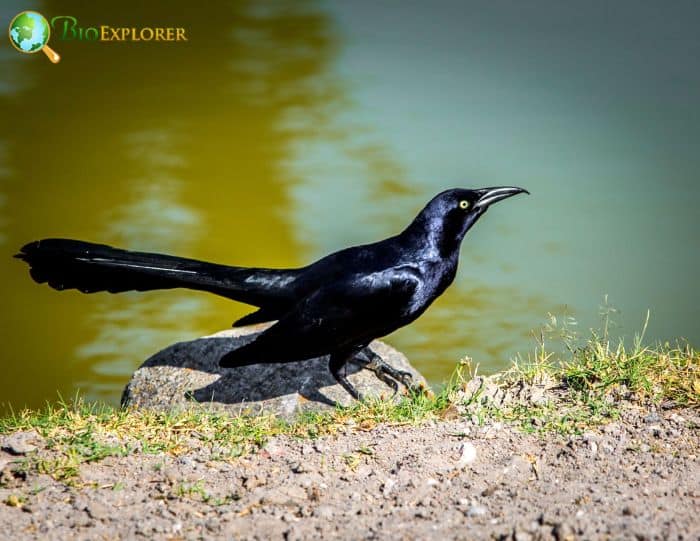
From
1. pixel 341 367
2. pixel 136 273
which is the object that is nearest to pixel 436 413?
pixel 341 367

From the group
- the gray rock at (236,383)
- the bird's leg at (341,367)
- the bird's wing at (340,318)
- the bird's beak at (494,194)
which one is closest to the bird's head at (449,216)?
the bird's beak at (494,194)

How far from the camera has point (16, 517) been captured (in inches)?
159

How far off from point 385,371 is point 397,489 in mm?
2005

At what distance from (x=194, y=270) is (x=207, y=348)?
47.3 inches

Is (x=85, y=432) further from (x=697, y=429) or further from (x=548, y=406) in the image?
(x=697, y=429)

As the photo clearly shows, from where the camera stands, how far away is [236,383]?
20.8ft

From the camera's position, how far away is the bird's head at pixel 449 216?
5.36 meters

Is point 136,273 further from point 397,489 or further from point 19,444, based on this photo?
point 397,489

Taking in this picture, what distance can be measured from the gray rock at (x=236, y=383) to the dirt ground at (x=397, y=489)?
124 centimetres

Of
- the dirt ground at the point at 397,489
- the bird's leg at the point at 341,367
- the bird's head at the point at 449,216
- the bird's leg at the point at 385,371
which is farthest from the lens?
the bird's leg at the point at 385,371

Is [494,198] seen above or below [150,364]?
above

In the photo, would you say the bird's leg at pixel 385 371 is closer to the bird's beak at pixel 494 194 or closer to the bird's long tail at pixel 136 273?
the bird's long tail at pixel 136 273

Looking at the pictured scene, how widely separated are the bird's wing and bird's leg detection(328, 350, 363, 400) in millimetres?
264

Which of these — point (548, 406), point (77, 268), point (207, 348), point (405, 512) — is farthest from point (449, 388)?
point (77, 268)
